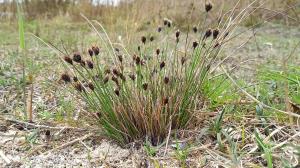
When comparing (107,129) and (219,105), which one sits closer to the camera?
(107,129)

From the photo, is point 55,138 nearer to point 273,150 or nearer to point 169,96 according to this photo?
point 169,96

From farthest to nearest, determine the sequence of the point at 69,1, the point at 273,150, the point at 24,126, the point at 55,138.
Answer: the point at 69,1 < the point at 24,126 < the point at 55,138 < the point at 273,150

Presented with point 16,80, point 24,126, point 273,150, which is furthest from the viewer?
point 16,80

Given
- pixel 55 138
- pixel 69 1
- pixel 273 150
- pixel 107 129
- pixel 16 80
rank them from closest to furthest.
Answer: pixel 273 150, pixel 107 129, pixel 55 138, pixel 16 80, pixel 69 1

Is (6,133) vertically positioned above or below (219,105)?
below

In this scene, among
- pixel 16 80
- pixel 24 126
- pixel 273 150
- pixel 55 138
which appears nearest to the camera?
pixel 273 150

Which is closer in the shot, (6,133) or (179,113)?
(179,113)

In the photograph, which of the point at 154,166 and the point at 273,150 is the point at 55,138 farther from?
the point at 273,150

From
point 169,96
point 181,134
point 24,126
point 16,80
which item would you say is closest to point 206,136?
point 181,134

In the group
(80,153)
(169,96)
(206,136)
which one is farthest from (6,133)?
(206,136)
